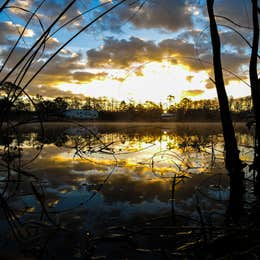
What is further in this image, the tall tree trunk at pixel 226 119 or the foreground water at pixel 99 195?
the tall tree trunk at pixel 226 119

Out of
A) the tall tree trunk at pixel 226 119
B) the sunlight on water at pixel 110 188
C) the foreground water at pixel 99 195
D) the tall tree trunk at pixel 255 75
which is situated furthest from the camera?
the tall tree trunk at pixel 226 119

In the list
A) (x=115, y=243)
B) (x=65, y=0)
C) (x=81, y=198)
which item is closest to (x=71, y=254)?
(x=115, y=243)

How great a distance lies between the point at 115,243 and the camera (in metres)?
1.66

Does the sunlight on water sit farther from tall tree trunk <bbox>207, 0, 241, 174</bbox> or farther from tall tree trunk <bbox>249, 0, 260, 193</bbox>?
tall tree trunk <bbox>249, 0, 260, 193</bbox>

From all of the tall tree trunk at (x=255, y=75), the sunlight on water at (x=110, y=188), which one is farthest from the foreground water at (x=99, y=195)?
the tall tree trunk at (x=255, y=75)

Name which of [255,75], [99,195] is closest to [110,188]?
[99,195]

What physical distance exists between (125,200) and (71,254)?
3.52 feet

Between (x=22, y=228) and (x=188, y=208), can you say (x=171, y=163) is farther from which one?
(x=22, y=228)

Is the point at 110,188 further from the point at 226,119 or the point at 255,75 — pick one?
the point at 255,75

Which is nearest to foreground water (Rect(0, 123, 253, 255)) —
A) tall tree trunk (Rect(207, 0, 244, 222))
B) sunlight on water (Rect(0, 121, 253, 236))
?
sunlight on water (Rect(0, 121, 253, 236))

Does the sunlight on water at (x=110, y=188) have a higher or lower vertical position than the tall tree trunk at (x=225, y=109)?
lower

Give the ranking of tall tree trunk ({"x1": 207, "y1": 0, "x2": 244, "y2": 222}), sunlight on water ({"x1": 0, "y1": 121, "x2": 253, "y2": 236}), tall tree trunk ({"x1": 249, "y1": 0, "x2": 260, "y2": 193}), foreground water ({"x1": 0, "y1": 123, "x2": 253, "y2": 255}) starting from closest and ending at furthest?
foreground water ({"x1": 0, "y1": 123, "x2": 253, "y2": 255}) < tall tree trunk ({"x1": 249, "y1": 0, "x2": 260, "y2": 193}) < sunlight on water ({"x1": 0, "y1": 121, "x2": 253, "y2": 236}) < tall tree trunk ({"x1": 207, "y1": 0, "x2": 244, "y2": 222})

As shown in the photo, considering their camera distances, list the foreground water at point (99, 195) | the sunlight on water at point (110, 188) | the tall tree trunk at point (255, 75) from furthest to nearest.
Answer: the sunlight on water at point (110, 188)
the tall tree trunk at point (255, 75)
the foreground water at point (99, 195)

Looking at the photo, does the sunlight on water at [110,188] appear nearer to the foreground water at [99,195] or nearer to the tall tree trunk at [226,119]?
the foreground water at [99,195]
